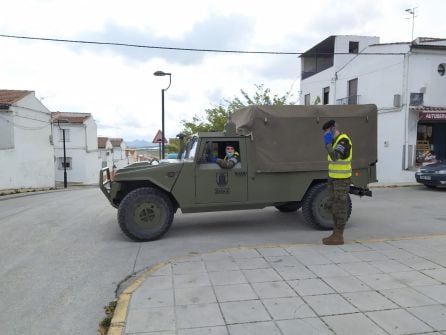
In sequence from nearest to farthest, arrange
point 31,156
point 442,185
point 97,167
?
point 442,185
point 31,156
point 97,167

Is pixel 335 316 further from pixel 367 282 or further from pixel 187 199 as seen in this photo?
pixel 187 199

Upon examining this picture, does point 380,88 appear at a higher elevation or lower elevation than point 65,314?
higher

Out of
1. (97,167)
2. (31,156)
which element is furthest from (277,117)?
(97,167)

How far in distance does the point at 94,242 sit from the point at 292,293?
3.80 metres

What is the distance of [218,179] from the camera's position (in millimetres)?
6605

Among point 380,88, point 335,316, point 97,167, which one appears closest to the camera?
point 335,316

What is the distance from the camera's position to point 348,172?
19.1 ft

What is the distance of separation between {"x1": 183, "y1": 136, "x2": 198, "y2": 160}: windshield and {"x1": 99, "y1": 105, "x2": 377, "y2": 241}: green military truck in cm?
3

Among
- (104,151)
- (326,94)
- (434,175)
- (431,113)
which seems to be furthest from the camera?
(104,151)

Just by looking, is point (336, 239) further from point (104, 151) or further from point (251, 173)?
point (104, 151)

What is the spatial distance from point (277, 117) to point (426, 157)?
45.2 ft

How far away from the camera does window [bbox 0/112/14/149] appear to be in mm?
21875

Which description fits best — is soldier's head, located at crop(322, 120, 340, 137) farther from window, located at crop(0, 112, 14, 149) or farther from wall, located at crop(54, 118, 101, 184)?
wall, located at crop(54, 118, 101, 184)

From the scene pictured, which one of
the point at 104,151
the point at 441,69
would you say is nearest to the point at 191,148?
the point at 441,69
